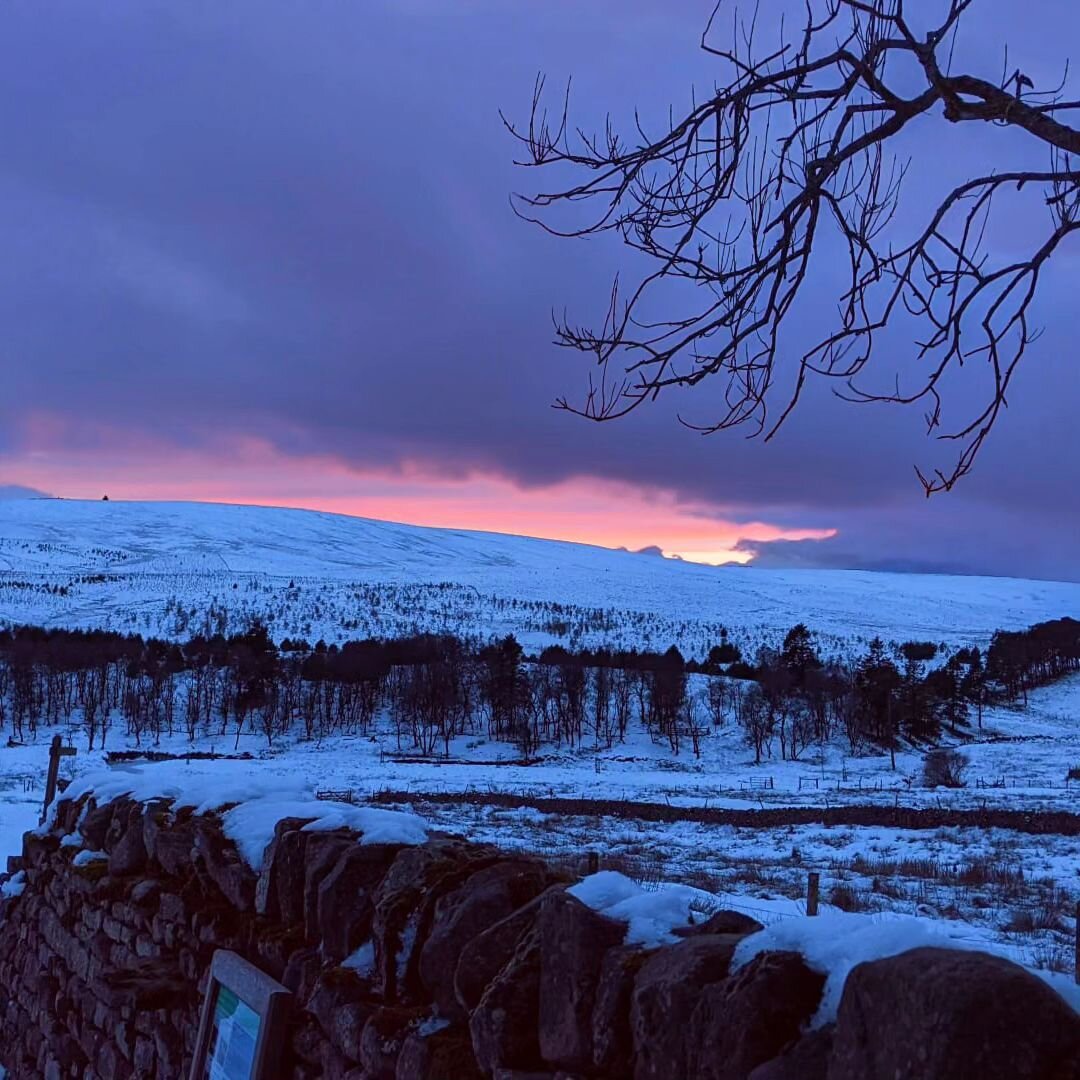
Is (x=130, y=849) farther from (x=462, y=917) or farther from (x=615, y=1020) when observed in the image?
(x=615, y=1020)

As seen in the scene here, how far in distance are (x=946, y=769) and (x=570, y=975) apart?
1793 inches

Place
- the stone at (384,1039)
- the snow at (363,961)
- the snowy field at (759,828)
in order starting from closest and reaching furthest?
1. the stone at (384,1039)
2. the snow at (363,961)
3. the snowy field at (759,828)

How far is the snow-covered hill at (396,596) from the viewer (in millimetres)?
115250

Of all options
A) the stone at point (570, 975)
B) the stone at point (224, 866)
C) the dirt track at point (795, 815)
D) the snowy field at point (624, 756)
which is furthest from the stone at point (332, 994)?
the dirt track at point (795, 815)

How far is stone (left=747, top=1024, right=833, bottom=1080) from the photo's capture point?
2095 millimetres

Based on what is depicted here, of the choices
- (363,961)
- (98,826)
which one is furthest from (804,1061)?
(98,826)

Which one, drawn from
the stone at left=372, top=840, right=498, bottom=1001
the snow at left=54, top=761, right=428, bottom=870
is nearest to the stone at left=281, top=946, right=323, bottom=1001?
the stone at left=372, top=840, right=498, bottom=1001

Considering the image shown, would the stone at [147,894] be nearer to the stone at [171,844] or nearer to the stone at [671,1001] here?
the stone at [171,844]

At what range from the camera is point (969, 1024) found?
5.75 ft

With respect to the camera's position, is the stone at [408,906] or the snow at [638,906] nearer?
the snow at [638,906]

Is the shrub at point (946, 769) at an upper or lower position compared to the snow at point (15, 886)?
lower

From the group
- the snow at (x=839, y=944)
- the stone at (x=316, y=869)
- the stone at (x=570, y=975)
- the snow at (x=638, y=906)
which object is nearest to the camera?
the snow at (x=839, y=944)

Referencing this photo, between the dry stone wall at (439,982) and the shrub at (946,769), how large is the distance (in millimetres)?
41487

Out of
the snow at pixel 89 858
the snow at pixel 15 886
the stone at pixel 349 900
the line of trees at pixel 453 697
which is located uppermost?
the stone at pixel 349 900
